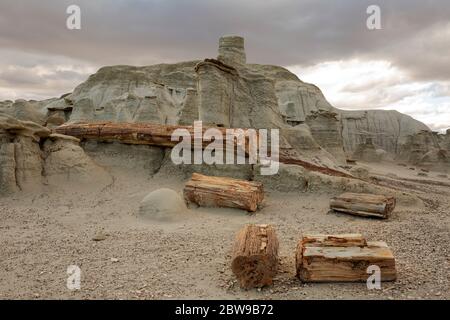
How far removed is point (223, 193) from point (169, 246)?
2.04 m

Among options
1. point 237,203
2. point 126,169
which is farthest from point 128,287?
point 126,169

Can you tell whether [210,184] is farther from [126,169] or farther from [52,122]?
[52,122]

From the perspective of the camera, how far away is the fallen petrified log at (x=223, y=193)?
22.8 ft

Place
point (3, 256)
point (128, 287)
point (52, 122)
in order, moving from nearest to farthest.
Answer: point (128, 287)
point (3, 256)
point (52, 122)

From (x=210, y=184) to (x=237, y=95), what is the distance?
5.56m

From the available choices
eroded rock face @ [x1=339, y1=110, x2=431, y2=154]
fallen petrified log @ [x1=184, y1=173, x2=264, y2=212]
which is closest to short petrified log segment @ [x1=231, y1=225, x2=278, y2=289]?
fallen petrified log @ [x1=184, y1=173, x2=264, y2=212]

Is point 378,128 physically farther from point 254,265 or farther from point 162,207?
point 254,265

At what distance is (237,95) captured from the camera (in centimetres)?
1218

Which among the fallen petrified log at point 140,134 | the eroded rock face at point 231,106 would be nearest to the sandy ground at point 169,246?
the fallen petrified log at point 140,134

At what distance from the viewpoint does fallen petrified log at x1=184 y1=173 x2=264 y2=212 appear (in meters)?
6.96

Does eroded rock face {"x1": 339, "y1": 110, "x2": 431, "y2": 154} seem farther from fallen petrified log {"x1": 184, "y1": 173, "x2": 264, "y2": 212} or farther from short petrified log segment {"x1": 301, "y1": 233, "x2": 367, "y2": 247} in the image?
short petrified log segment {"x1": 301, "y1": 233, "x2": 367, "y2": 247}

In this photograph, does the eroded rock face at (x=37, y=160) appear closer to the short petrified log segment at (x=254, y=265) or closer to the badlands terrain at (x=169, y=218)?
the badlands terrain at (x=169, y=218)

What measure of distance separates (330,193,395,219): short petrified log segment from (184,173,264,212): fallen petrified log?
1.45 metres

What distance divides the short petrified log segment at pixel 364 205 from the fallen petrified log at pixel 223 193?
1.45 meters
